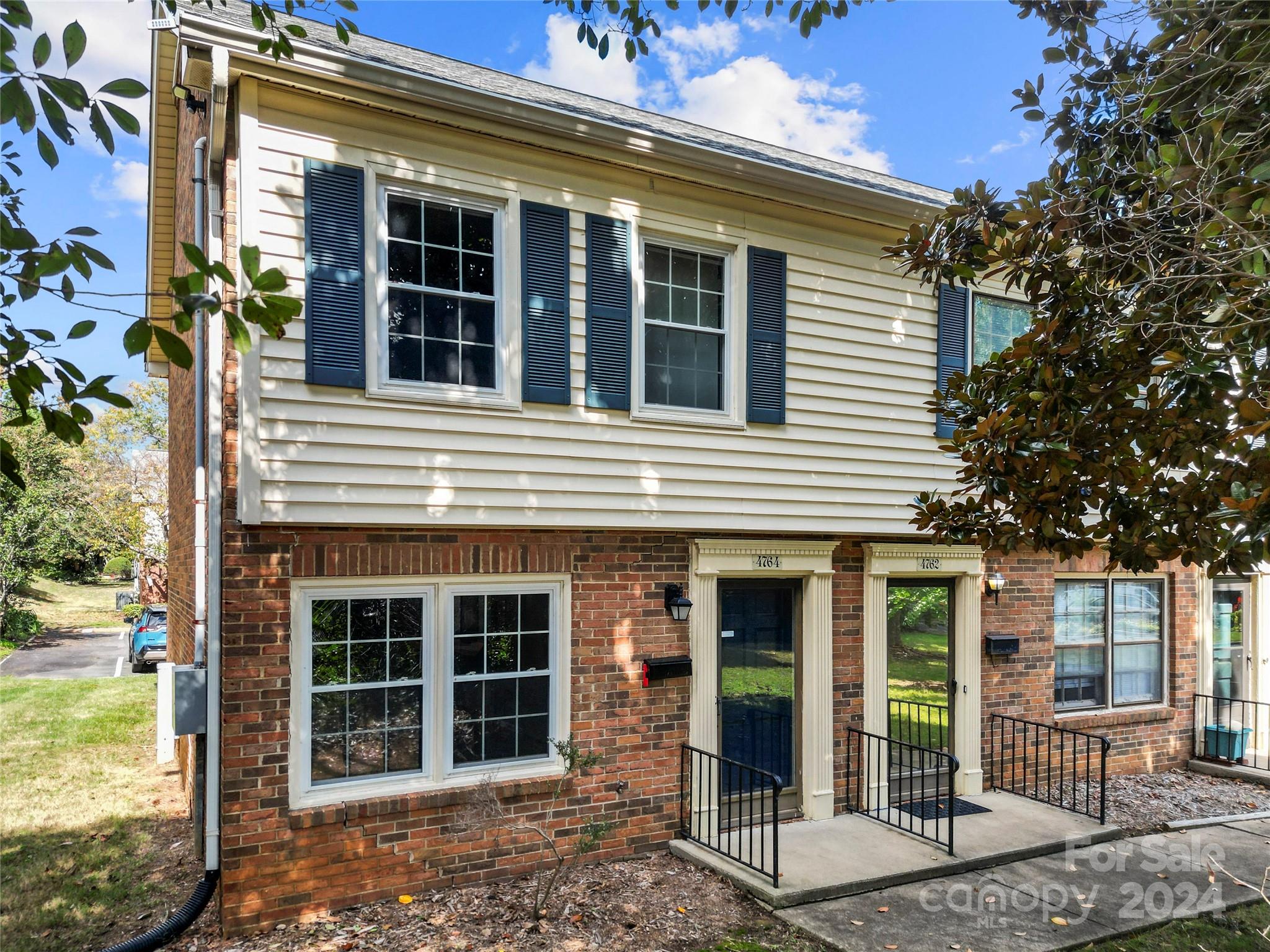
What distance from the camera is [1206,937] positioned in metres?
5.75

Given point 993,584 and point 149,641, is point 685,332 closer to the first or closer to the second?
point 993,584

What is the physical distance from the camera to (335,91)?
222 inches

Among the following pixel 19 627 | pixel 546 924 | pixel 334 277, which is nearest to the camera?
pixel 546 924

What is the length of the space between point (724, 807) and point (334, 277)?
5.33 metres

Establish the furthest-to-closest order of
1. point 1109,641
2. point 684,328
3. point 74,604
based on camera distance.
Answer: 1. point 74,604
2. point 1109,641
3. point 684,328

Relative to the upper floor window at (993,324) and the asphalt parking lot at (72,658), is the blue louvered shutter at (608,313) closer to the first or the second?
the upper floor window at (993,324)

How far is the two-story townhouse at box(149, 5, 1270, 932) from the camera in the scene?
5.54m

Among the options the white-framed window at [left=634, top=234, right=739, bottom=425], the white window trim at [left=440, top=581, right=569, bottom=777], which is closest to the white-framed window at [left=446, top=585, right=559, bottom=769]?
the white window trim at [left=440, top=581, right=569, bottom=777]

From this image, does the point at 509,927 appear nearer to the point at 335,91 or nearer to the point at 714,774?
the point at 714,774

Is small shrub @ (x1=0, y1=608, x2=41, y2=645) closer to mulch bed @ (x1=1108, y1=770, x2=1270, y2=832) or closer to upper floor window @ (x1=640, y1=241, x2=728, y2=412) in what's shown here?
upper floor window @ (x1=640, y1=241, x2=728, y2=412)

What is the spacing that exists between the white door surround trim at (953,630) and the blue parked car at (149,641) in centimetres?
1389

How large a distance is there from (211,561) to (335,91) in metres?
3.25

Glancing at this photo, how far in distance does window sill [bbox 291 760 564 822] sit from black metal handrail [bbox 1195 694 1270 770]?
8.42 metres

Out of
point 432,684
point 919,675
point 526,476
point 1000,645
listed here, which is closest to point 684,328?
point 526,476
